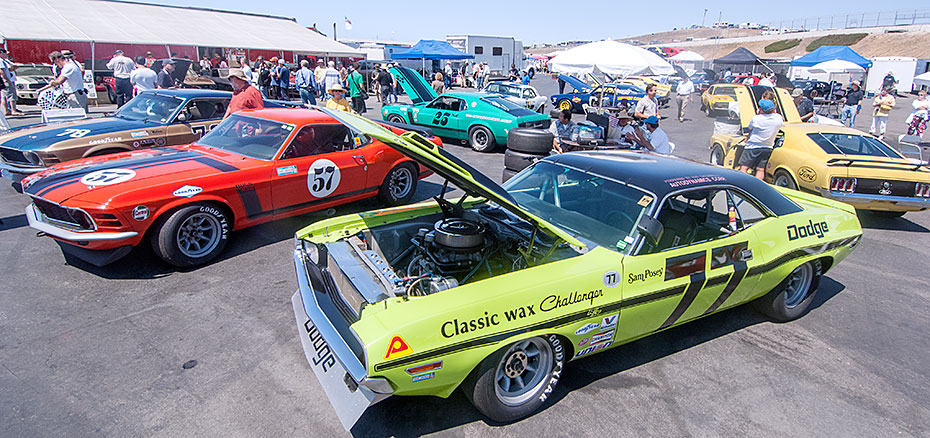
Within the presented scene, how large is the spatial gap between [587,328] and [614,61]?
1023cm

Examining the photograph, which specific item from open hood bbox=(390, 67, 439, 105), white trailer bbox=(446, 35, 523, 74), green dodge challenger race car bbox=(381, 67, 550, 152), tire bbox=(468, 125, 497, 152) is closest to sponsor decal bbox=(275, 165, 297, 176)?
green dodge challenger race car bbox=(381, 67, 550, 152)

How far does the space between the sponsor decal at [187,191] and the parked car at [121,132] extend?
9.52 feet

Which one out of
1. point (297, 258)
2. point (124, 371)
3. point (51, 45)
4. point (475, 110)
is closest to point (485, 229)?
point (297, 258)

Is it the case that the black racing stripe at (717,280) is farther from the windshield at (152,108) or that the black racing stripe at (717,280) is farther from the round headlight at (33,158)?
the round headlight at (33,158)

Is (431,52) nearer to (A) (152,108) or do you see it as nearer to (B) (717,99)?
(B) (717,99)

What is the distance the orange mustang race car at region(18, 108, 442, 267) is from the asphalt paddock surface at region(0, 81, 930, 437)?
1.26 feet

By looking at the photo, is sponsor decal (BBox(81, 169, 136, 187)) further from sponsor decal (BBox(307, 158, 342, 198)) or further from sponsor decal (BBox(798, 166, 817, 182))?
sponsor decal (BBox(798, 166, 817, 182))

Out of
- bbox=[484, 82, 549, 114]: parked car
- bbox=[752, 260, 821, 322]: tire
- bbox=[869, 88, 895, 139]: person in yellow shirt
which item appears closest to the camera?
bbox=[752, 260, 821, 322]: tire

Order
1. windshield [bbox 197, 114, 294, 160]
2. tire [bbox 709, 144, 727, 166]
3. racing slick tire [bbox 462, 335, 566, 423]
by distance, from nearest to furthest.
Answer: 1. racing slick tire [bbox 462, 335, 566, 423]
2. windshield [bbox 197, 114, 294, 160]
3. tire [bbox 709, 144, 727, 166]

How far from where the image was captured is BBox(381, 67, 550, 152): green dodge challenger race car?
1123 centimetres

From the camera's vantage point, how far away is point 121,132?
21.9ft

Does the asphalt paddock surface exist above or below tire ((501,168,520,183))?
below

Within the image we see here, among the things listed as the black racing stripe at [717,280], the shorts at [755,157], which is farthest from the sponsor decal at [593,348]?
the shorts at [755,157]

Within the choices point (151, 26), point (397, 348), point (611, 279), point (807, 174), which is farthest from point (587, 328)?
point (151, 26)
